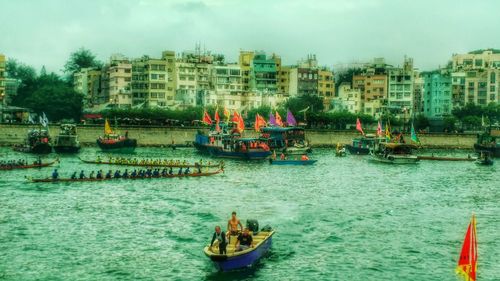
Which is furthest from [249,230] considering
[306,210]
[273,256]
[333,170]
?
[333,170]

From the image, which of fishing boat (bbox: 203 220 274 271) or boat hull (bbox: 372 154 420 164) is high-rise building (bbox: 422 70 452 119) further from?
fishing boat (bbox: 203 220 274 271)

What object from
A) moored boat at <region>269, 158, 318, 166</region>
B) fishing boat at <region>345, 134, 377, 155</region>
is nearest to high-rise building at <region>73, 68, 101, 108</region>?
fishing boat at <region>345, 134, 377, 155</region>

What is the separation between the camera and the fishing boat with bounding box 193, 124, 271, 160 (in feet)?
345

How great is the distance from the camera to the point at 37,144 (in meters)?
103

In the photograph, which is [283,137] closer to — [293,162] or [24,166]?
[293,162]

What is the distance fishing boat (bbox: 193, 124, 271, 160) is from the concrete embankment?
1992 centimetres

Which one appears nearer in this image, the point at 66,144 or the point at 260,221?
the point at 260,221

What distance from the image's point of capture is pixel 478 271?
3775cm

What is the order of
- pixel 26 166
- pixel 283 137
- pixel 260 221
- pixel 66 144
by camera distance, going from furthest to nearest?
pixel 283 137 → pixel 66 144 → pixel 26 166 → pixel 260 221

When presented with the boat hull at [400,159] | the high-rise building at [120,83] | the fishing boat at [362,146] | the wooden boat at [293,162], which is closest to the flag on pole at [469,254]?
the wooden boat at [293,162]

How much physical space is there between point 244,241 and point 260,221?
13.8 meters

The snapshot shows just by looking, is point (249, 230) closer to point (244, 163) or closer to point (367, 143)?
point (244, 163)

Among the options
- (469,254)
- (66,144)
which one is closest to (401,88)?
(66,144)

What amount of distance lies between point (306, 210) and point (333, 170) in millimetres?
36540
